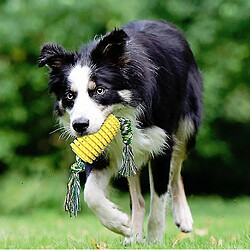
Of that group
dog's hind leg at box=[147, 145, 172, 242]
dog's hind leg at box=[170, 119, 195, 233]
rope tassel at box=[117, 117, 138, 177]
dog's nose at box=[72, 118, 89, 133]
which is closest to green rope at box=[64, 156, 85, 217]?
rope tassel at box=[117, 117, 138, 177]

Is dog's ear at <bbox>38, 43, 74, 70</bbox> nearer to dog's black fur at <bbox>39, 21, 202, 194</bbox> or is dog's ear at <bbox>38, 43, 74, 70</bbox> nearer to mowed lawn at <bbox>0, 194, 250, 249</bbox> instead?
dog's black fur at <bbox>39, 21, 202, 194</bbox>

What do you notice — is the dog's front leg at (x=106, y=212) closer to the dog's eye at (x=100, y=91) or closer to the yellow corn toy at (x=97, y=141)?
the yellow corn toy at (x=97, y=141)

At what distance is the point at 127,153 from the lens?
210 inches

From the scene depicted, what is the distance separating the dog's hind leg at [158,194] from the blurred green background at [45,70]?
6198 mm

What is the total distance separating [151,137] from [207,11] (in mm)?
6957

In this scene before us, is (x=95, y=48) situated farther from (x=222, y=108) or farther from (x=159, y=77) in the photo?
(x=222, y=108)

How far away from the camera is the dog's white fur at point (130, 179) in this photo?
4.91m

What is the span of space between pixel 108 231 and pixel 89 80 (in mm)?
3385

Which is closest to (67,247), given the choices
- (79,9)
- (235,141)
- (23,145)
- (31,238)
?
(31,238)

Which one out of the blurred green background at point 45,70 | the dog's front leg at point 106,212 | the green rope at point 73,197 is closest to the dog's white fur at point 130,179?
the dog's front leg at point 106,212

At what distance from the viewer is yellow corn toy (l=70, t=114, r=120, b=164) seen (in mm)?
5066

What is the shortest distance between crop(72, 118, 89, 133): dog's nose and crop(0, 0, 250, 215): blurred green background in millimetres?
7000

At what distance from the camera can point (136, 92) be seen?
5258mm

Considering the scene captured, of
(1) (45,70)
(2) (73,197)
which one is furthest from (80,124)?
(1) (45,70)
